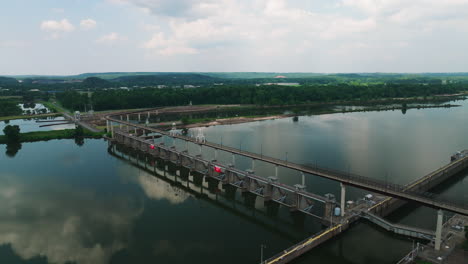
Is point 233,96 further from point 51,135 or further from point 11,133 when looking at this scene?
point 11,133

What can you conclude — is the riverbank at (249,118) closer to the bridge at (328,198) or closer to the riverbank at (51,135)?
the riverbank at (51,135)

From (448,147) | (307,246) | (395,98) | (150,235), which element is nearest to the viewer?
(307,246)

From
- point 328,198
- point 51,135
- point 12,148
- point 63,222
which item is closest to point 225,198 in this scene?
point 328,198

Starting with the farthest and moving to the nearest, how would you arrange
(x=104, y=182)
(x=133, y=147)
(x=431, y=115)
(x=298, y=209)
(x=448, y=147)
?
(x=431, y=115) < (x=133, y=147) < (x=448, y=147) < (x=104, y=182) < (x=298, y=209)

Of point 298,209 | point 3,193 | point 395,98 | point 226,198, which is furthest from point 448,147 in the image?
point 395,98

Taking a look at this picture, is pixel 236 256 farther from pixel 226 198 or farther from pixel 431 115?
pixel 431 115

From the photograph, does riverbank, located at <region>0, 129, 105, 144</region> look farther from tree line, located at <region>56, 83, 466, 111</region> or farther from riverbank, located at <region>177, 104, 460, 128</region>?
tree line, located at <region>56, 83, 466, 111</region>
